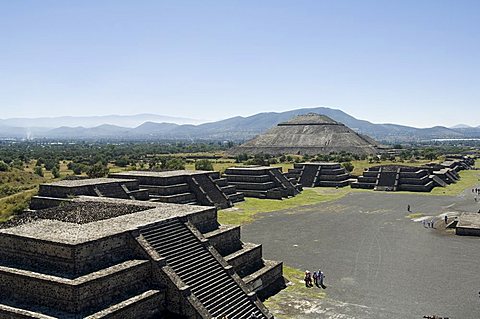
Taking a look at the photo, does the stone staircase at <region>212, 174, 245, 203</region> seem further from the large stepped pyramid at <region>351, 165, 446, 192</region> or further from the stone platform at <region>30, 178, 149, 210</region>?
the large stepped pyramid at <region>351, 165, 446, 192</region>

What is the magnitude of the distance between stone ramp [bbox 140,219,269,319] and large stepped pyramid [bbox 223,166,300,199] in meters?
35.1

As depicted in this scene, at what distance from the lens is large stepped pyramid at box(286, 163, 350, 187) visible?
7038 cm

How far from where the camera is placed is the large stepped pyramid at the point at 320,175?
2771 inches

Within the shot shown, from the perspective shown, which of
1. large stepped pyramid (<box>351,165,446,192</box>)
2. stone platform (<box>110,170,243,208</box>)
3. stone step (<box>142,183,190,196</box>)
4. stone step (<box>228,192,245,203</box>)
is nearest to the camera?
stone step (<box>142,183,190,196</box>)

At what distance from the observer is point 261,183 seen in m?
57.5

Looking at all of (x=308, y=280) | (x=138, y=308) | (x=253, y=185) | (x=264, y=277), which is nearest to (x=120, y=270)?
(x=138, y=308)

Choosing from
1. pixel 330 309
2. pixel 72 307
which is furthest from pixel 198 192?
pixel 72 307

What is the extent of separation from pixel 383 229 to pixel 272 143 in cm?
11284

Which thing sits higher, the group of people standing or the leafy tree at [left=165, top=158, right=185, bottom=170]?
the leafy tree at [left=165, top=158, right=185, bottom=170]

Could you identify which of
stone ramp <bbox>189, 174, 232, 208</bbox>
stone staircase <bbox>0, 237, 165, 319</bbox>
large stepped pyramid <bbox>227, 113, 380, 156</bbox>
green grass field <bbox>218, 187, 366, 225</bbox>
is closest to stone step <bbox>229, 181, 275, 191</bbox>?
green grass field <bbox>218, 187, 366, 225</bbox>

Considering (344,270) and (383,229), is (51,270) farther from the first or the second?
(383,229)

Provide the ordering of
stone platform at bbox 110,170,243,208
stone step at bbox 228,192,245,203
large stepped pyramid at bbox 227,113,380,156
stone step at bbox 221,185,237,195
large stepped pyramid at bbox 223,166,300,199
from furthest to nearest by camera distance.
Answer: large stepped pyramid at bbox 227,113,380,156 → large stepped pyramid at bbox 223,166,300,199 → stone step at bbox 228,192,245,203 → stone step at bbox 221,185,237,195 → stone platform at bbox 110,170,243,208

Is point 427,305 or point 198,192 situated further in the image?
point 198,192

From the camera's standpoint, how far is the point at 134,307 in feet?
54.8
